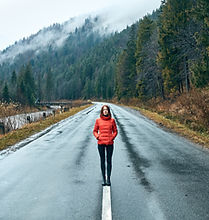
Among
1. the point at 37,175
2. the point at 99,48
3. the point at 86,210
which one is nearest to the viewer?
the point at 86,210

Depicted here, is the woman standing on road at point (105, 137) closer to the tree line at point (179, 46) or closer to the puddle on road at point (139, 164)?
the puddle on road at point (139, 164)

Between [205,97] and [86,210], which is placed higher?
[205,97]

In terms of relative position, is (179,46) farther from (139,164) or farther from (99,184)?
(99,184)

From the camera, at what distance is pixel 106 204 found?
13.9 ft

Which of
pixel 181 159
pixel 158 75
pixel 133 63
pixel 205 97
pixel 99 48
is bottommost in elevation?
pixel 181 159

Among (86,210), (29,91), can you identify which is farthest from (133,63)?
(86,210)

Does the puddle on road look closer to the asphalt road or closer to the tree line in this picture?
the asphalt road

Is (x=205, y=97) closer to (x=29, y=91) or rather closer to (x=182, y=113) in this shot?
(x=182, y=113)

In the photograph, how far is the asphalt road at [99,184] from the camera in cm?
394

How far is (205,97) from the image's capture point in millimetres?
13297

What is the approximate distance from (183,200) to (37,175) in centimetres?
358

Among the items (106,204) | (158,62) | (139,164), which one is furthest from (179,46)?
(106,204)

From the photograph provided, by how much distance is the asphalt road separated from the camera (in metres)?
3.94

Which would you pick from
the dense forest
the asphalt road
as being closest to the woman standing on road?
the asphalt road
